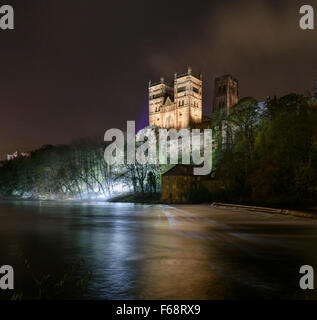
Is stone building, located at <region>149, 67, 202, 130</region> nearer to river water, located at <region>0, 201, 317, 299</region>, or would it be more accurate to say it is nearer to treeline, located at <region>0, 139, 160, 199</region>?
treeline, located at <region>0, 139, 160, 199</region>

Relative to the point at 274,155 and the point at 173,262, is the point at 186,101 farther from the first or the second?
the point at 173,262

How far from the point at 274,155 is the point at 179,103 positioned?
409 ft

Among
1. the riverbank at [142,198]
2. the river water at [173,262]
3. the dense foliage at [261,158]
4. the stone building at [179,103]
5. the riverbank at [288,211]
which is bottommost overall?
the riverbank at [142,198]

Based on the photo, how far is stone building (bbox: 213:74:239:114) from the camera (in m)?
156

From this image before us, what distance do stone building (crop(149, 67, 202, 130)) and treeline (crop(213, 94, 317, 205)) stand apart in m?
98.4

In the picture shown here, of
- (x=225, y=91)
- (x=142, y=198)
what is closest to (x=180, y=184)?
(x=142, y=198)

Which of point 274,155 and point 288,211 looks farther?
point 274,155

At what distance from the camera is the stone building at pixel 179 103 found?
521ft

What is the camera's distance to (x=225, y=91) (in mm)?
157375

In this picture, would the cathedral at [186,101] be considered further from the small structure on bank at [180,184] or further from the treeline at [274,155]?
the treeline at [274,155]

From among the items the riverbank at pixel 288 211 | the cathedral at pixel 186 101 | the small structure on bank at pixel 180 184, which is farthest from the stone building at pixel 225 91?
the riverbank at pixel 288 211

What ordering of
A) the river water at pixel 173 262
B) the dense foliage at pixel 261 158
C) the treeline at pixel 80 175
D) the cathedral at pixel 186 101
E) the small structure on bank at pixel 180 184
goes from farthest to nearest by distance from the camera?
1. the cathedral at pixel 186 101
2. the treeline at pixel 80 175
3. the small structure on bank at pixel 180 184
4. the dense foliage at pixel 261 158
5. the river water at pixel 173 262

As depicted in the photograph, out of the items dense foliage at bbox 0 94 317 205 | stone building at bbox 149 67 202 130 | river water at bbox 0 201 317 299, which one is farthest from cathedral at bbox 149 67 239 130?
river water at bbox 0 201 317 299

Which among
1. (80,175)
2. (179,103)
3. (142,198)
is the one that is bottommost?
(142,198)
